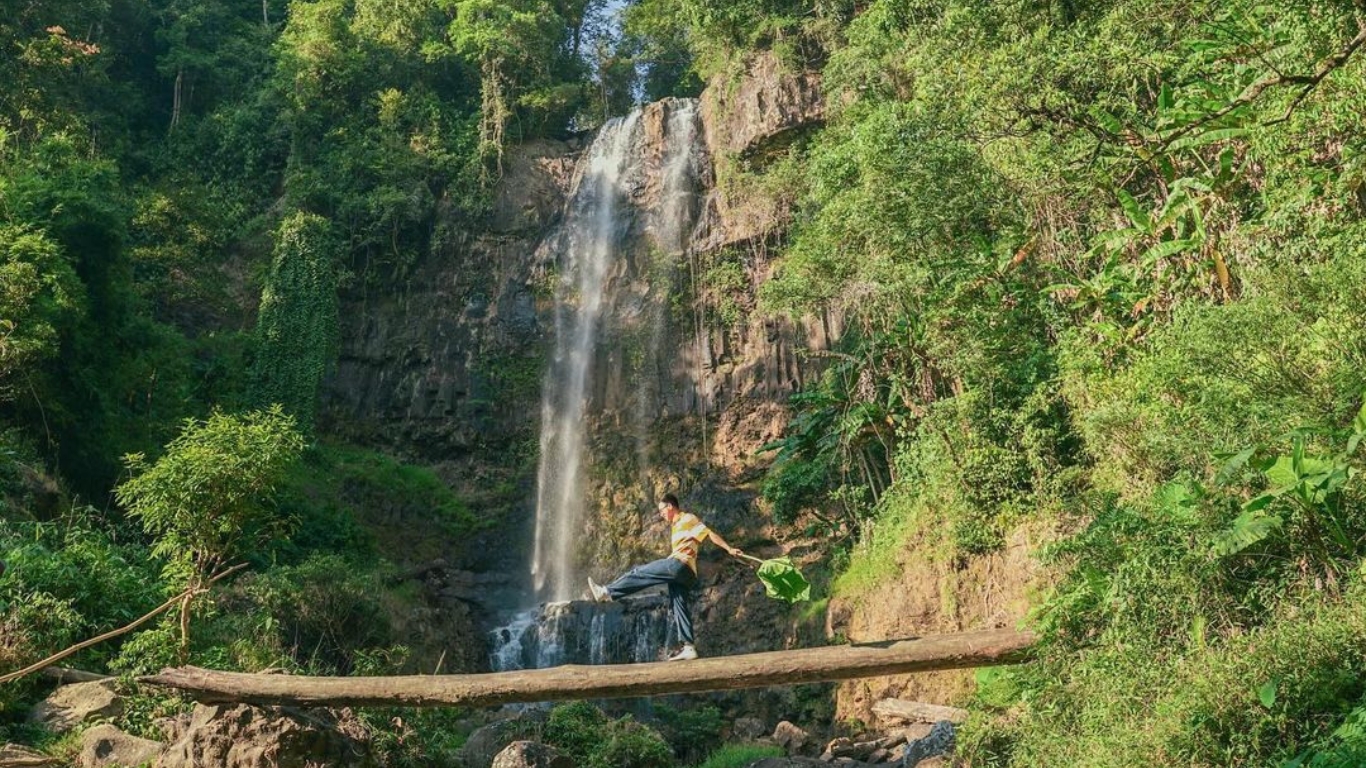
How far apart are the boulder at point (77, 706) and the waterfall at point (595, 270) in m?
11.7

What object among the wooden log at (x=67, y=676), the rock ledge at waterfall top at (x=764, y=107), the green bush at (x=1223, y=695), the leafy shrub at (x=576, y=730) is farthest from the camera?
the rock ledge at waterfall top at (x=764, y=107)

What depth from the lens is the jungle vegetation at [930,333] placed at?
7.35 metres

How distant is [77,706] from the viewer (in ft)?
31.8

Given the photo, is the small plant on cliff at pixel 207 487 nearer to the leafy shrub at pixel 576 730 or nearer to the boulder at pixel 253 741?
the boulder at pixel 253 741

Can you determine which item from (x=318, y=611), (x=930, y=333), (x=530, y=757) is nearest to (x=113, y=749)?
(x=530, y=757)

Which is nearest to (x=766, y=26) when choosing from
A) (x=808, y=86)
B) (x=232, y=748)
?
(x=808, y=86)

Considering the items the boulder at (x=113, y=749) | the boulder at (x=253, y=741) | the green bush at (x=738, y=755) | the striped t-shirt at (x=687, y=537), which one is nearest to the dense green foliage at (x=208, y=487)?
the boulder at (x=113, y=749)

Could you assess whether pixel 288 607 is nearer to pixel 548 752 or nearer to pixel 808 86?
pixel 548 752

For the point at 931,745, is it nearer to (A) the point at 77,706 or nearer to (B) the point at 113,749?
(B) the point at 113,749

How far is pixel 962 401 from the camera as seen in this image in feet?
41.4

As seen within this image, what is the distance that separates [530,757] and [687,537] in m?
3.01

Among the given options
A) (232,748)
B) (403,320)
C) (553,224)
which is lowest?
(232,748)

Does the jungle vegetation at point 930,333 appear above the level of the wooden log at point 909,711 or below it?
above

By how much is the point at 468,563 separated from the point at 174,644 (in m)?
11.2
